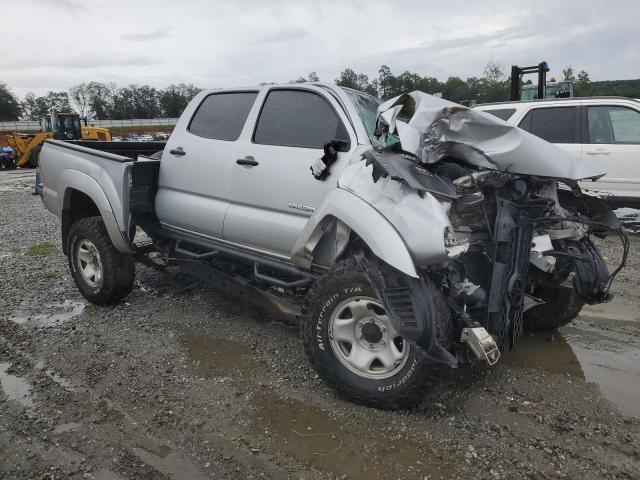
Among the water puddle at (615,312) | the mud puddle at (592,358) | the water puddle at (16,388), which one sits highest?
the water puddle at (16,388)

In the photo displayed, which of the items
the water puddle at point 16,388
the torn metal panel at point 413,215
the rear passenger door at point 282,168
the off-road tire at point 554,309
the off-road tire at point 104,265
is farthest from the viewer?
the off-road tire at point 104,265

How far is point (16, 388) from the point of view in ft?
11.7

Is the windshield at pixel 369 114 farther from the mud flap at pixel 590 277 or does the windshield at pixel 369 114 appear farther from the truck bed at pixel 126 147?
the truck bed at pixel 126 147

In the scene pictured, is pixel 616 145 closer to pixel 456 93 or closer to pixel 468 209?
pixel 468 209

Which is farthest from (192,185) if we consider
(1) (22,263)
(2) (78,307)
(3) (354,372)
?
(1) (22,263)

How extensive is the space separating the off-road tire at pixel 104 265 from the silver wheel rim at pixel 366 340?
2544mm

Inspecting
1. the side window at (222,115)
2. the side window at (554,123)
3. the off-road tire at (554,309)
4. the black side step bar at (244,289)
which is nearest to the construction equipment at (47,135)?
the side window at (222,115)

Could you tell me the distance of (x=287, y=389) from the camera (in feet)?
11.4

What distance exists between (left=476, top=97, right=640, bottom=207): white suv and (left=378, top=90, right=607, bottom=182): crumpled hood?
5.20m

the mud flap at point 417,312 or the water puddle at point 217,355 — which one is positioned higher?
the mud flap at point 417,312

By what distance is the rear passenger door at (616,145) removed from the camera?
7492 mm

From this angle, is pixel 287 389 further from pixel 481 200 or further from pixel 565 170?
pixel 565 170

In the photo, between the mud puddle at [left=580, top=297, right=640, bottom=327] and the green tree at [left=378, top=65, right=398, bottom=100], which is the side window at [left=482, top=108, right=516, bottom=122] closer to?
the green tree at [left=378, top=65, right=398, bottom=100]

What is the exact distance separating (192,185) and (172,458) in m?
2.42
